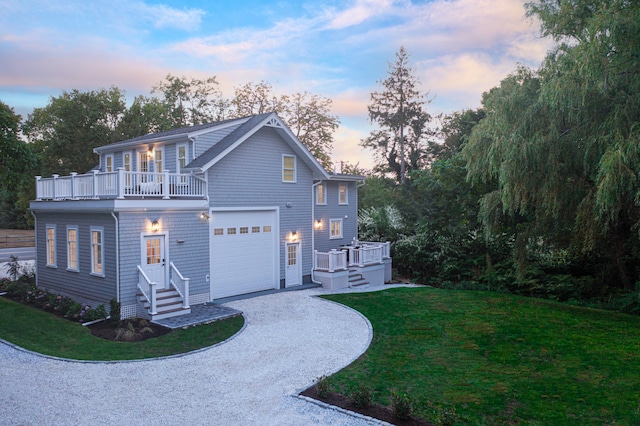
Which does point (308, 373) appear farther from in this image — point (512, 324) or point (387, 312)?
point (512, 324)

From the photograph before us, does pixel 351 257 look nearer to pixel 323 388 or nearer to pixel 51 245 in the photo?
pixel 51 245

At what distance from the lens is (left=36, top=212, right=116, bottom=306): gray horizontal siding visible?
1277 cm

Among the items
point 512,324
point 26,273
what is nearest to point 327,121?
point 26,273

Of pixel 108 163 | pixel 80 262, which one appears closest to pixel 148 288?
pixel 80 262

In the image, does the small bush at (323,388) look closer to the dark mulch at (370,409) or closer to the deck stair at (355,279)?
the dark mulch at (370,409)

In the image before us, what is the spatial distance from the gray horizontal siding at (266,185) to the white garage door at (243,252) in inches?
16.1

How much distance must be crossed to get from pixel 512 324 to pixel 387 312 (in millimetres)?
3481

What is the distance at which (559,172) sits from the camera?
12.2m

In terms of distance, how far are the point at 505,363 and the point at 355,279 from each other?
10.2 metres

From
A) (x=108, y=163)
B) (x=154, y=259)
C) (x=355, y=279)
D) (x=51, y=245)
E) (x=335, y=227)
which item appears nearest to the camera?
(x=154, y=259)

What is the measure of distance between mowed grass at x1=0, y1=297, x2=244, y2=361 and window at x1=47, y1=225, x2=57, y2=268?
3.12m

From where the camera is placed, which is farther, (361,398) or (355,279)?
(355,279)

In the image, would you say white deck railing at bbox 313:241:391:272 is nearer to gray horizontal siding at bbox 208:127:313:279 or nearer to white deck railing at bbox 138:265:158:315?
gray horizontal siding at bbox 208:127:313:279

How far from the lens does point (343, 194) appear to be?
2172cm
